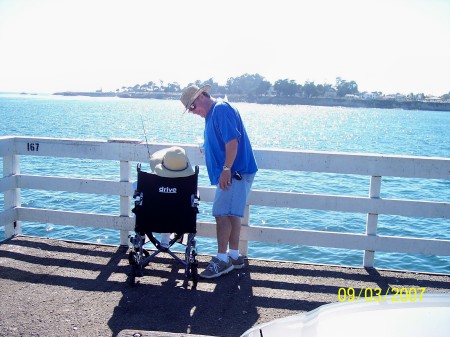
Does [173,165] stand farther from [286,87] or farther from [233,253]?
[286,87]

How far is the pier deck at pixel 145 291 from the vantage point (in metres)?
4.21

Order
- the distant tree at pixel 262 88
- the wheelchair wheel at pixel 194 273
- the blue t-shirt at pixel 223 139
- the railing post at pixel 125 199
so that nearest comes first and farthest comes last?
the wheelchair wheel at pixel 194 273 → the blue t-shirt at pixel 223 139 → the railing post at pixel 125 199 → the distant tree at pixel 262 88

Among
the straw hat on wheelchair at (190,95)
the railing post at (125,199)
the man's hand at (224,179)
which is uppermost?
the straw hat on wheelchair at (190,95)

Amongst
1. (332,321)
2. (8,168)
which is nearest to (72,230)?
(8,168)

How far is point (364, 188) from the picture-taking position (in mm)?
22828

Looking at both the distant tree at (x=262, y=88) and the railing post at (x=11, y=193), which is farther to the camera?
the distant tree at (x=262, y=88)

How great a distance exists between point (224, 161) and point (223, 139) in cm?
26

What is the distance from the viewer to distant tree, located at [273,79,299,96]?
165 meters

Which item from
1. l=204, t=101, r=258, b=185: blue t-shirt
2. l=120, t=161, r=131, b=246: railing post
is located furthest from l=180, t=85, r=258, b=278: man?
l=120, t=161, r=131, b=246: railing post

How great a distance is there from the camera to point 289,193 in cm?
575

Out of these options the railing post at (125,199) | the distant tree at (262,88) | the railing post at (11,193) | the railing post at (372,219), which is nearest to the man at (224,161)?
the railing post at (125,199)

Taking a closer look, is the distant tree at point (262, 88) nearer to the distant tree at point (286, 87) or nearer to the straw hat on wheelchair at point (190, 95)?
the distant tree at point (286, 87)

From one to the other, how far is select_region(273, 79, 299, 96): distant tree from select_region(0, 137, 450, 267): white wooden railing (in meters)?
161

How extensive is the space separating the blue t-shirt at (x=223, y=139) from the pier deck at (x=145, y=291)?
113 centimetres
